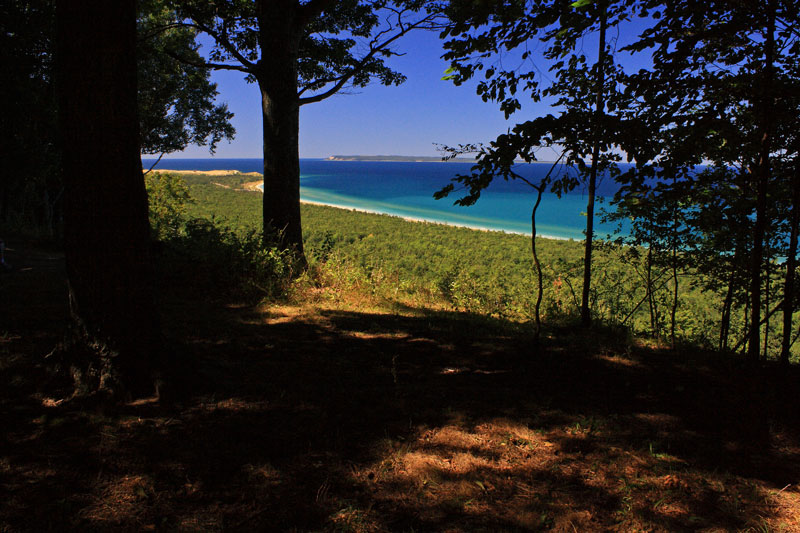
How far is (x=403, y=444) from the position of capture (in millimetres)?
2572

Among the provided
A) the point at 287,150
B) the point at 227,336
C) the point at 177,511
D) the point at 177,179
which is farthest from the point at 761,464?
the point at 177,179

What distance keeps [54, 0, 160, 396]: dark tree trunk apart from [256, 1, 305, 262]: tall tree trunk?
4.95m

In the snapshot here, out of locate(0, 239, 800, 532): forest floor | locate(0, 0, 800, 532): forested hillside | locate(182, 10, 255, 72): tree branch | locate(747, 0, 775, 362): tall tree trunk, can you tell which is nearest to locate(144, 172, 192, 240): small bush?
locate(182, 10, 255, 72): tree branch

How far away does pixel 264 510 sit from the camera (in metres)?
1.98

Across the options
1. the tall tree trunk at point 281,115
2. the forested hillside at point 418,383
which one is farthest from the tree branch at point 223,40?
the forested hillside at point 418,383

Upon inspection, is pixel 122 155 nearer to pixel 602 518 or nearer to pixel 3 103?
pixel 602 518

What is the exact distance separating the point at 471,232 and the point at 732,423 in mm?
47478

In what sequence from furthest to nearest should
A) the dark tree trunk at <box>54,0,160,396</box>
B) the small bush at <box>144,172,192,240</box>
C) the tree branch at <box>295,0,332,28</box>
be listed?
the small bush at <box>144,172,192,240</box>, the tree branch at <box>295,0,332,28</box>, the dark tree trunk at <box>54,0,160,396</box>

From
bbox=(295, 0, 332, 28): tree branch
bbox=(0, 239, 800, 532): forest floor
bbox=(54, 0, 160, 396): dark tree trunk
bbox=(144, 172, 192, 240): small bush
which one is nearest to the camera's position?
bbox=(0, 239, 800, 532): forest floor

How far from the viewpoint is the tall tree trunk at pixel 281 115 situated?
7.55 metres

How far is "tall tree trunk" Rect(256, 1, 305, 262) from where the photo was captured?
24.8 feet

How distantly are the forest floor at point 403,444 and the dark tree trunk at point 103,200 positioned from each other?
34cm

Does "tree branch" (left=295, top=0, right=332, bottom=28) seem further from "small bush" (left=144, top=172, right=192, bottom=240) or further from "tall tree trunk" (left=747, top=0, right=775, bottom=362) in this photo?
"small bush" (left=144, top=172, right=192, bottom=240)

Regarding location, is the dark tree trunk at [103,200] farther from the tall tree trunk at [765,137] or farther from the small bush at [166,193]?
the small bush at [166,193]
